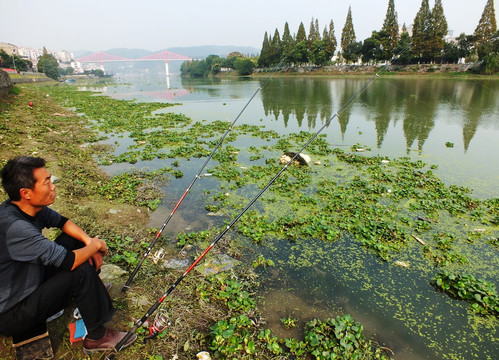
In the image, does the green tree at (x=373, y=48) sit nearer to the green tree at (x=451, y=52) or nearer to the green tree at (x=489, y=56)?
the green tree at (x=451, y=52)

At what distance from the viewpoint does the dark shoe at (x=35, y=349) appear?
8.63ft

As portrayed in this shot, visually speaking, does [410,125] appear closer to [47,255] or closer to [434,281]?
[434,281]

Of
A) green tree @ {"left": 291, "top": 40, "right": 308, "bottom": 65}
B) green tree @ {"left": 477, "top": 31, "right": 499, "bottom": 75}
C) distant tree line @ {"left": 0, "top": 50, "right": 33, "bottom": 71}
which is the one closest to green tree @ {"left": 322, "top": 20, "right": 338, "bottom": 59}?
green tree @ {"left": 291, "top": 40, "right": 308, "bottom": 65}

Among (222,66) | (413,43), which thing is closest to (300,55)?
(413,43)

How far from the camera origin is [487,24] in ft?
173

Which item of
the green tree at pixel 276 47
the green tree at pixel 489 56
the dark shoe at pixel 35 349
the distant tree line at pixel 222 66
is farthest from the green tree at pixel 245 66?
the dark shoe at pixel 35 349

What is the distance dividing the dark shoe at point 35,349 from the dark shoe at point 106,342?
33 centimetres

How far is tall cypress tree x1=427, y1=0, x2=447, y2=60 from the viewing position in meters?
55.6

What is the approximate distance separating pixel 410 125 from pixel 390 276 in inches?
511

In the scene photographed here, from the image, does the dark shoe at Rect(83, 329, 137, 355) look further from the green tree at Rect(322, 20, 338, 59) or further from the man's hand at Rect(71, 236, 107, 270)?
the green tree at Rect(322, 20, 338, 59)

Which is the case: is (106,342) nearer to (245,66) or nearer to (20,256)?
(20,256)

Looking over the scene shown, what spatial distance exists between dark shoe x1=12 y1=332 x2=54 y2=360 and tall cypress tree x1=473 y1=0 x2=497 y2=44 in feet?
246

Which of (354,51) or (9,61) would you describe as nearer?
(354,51)

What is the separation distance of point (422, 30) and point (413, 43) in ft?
17.7
